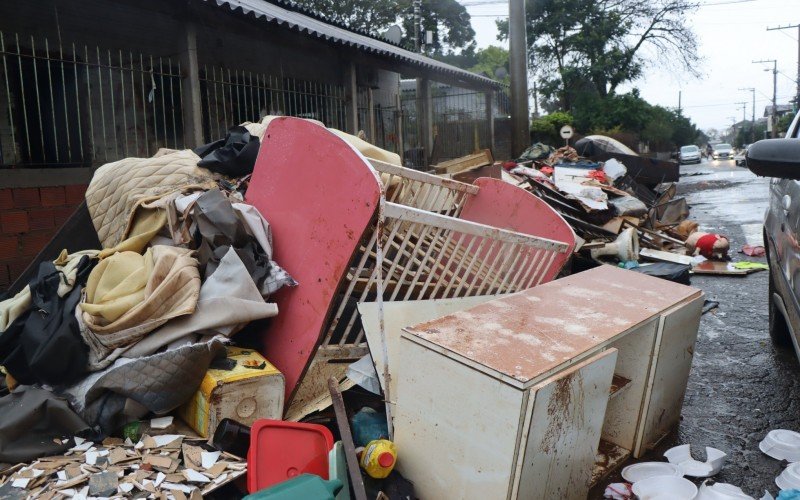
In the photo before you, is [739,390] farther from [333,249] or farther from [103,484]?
[103,484]

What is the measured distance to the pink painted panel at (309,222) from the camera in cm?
256

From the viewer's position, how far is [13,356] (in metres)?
2.60

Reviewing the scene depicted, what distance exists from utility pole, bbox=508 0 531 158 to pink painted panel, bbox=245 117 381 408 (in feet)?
40.6

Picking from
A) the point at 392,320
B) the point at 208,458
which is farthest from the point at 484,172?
the point at 208,458

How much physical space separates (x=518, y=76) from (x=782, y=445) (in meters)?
13.0

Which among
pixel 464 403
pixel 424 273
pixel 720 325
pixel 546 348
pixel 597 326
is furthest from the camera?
pixel 720 325

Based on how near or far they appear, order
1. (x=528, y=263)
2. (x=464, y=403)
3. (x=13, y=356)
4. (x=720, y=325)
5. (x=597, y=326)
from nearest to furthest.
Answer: (x=464, y=403)
(x=597, y=326)
(x=13, y=356)
(x=528, y=263)
(x=720, y=325)

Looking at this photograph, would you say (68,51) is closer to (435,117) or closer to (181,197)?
(181,197)

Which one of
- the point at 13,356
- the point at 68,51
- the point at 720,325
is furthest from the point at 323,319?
the point at 68,51

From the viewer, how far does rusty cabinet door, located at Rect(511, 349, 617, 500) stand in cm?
182

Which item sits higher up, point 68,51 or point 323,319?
point 68,51

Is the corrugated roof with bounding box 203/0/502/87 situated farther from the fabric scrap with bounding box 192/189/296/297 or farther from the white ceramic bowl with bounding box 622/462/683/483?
the white ceramic bowl with bounding box 622/462/683/483

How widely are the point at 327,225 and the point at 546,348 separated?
1.18m

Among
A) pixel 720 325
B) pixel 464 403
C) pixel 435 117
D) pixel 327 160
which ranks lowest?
pixel 720 325
